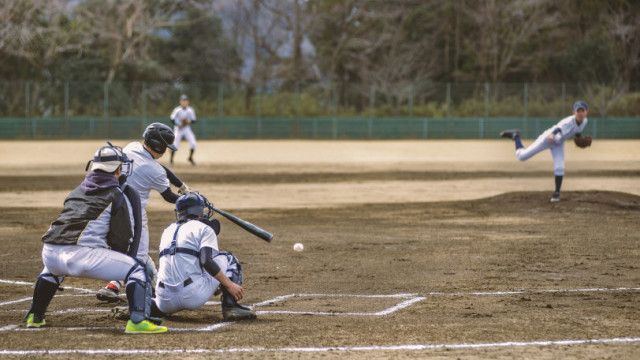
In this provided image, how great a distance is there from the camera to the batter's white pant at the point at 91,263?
27.3ft

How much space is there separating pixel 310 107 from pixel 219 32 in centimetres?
1623

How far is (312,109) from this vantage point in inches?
2024

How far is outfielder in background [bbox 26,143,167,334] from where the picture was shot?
830cm

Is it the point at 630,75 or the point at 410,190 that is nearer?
the point at 410,190

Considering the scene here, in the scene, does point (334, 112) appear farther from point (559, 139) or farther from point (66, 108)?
point (559, 139)

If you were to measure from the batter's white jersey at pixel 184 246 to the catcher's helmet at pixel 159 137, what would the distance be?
1257 mm

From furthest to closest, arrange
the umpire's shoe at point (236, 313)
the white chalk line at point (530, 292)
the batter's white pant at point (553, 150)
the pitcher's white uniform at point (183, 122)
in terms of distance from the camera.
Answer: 1. the pitcher's white uniform at point (183, 122)
2. the batter's white pant at point (553, 150)
3. the white chalk line at point (530, 292)
4. the umpire's shoe at point (236, 313)

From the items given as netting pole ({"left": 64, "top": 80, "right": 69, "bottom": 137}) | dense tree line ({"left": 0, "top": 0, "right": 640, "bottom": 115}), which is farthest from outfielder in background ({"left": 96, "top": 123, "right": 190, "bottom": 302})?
dense tree line ({"left": 0, "top": 0, "right": 640, "bottom": 115})

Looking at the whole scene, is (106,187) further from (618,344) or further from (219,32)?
(219,32)

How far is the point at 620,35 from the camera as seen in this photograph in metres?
60.9

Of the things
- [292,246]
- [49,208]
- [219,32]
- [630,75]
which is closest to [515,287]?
[292,246]

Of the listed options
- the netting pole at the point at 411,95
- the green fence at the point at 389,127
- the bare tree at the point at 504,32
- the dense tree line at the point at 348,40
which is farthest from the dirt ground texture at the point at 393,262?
the bare tree at the point at 504,32

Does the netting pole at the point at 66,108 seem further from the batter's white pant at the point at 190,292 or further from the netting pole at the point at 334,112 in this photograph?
the batter's white pant at the point at 190,292

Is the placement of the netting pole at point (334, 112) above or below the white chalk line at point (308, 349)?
above
